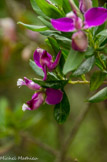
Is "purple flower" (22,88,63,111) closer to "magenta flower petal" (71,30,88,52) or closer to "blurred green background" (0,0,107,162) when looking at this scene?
"magenta flower petal" (71,30,88,52)

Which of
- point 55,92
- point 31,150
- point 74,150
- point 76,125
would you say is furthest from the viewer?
point 74,150

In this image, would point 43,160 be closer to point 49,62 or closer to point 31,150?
point 31,150

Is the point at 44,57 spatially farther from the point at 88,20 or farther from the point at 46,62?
the point at 88,20

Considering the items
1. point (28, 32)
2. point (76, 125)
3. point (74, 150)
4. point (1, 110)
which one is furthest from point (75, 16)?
point (74, 150)

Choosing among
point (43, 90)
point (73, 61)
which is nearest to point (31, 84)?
point (43, 90)

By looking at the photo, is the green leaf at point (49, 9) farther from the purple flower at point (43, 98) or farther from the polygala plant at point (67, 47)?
the purple flower at point (43, 98)

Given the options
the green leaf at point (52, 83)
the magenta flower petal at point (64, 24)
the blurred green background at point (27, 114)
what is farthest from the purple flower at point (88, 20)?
the blurred green background at point (27, 114)

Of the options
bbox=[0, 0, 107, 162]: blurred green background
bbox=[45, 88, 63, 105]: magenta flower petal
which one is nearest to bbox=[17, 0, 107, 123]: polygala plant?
bbox=[45, 88, 63, 105]: magenta flower petal
